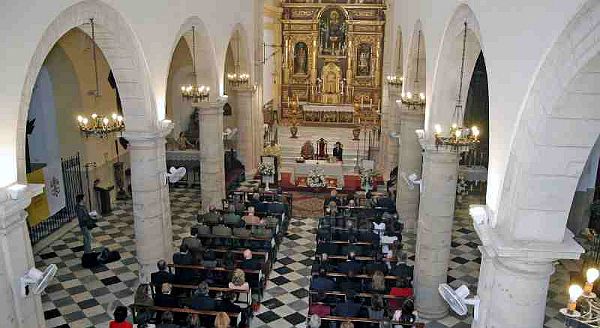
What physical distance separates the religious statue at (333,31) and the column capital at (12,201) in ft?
80.1

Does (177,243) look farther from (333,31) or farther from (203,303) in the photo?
(333,31)

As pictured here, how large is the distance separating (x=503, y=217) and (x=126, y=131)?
27.4ft

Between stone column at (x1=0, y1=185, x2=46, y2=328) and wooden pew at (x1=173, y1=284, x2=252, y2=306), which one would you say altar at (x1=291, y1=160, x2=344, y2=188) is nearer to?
wooden pew at (x1=173, y1=284, x2=252, y2=306)

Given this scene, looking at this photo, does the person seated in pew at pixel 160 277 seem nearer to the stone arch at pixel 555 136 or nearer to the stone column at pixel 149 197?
the stone column at pixel 149 197

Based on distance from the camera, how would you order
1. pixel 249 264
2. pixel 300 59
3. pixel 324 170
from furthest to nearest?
pixel 300 59 → pixel 324 170 → pixel 249 264

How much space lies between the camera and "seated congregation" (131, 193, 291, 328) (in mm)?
10000

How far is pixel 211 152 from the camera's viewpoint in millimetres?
17141

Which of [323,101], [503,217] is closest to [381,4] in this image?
[323,101]

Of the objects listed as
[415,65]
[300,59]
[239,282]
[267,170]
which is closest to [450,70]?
[415,65]

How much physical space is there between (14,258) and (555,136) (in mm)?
7375

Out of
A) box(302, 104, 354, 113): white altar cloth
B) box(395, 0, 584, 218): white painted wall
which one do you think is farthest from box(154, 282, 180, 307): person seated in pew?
box(302, 104, 354, 113): white altar cloth

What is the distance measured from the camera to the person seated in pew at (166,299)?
10180 mm

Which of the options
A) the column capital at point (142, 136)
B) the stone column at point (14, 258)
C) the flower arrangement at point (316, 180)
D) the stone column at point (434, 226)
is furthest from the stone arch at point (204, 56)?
the stone column at point (14, 258)

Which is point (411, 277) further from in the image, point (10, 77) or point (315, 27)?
point (315, 27)
